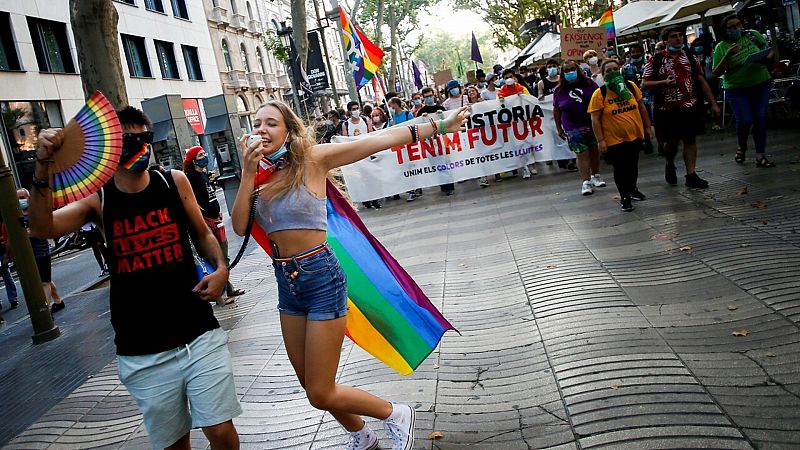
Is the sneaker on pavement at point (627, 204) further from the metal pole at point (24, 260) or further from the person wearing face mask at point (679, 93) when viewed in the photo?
the metal pole at point (24, 260)

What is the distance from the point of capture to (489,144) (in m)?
13.1

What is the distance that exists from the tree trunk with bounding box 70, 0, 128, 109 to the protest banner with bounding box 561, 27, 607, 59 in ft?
30.1

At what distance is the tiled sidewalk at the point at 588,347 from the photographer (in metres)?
3.38

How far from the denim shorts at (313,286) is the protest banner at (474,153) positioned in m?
9.83

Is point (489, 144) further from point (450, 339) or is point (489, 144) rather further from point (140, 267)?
point (140, 267)

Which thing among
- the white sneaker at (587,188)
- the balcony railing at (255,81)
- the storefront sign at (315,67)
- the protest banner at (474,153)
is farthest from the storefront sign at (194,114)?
the white sneaker at (587,188)

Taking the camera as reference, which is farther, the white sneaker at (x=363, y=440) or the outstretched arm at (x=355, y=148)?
the white sneaker at (x=363, y=440)

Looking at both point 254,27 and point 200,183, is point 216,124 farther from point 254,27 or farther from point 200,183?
point 254,27

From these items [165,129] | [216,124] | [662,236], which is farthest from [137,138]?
[216,124]

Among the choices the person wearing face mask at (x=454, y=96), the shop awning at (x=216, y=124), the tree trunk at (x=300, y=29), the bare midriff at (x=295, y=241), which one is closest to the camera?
the bare midriff at (x=295, y=241)

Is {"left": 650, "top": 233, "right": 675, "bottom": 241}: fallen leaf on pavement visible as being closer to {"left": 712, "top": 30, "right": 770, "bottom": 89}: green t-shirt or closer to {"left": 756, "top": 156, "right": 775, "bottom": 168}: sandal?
{"left": 756, "top": 156, "right": 775, "bottom": 168}: sandal

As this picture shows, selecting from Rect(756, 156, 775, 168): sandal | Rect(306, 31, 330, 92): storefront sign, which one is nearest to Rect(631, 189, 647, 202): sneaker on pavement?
Rect(756, 156, 775, 168): sandal

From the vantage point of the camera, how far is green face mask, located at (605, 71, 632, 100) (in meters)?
8.19

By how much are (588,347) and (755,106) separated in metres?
6.03
